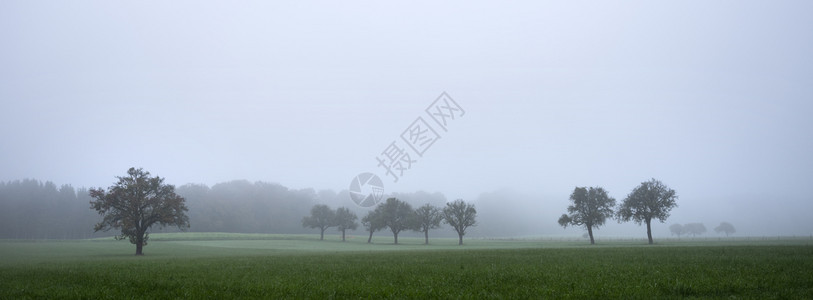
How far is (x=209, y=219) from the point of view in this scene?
195m

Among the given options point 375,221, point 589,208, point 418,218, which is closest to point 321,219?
point 375,221

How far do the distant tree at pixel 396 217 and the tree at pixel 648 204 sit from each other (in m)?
59.5

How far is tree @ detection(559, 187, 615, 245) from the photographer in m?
95.1

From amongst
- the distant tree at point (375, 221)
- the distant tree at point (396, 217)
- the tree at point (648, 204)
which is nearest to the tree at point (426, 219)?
the distant tree at point (396, 217)

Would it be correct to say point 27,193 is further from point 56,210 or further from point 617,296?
point 617,296

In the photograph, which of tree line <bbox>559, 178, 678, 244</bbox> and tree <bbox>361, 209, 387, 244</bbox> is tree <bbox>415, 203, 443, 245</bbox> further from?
tree line <bbox>559, 178, 678, 244</bbox>

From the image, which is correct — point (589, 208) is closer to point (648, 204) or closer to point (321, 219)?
point (648, 204)

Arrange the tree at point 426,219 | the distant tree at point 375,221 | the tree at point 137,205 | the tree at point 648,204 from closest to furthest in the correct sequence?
the tree at point 137,205 < the tree at point 648,204 < the tree at point 426,219 < the distant tree at point 375,221

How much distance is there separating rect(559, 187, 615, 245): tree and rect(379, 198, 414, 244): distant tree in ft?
154

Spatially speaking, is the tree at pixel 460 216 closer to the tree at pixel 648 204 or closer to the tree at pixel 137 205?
the tree at pixel 648 204

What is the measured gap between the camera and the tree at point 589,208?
312ft

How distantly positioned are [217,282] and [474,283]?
11.6 meters

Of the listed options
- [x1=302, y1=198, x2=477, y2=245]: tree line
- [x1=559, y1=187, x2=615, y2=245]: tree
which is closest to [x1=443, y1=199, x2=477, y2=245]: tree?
[x1=302, y1=198, x2=477, y2=245]: tree line

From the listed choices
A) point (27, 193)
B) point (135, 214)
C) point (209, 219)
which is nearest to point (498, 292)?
point (135, 214)
